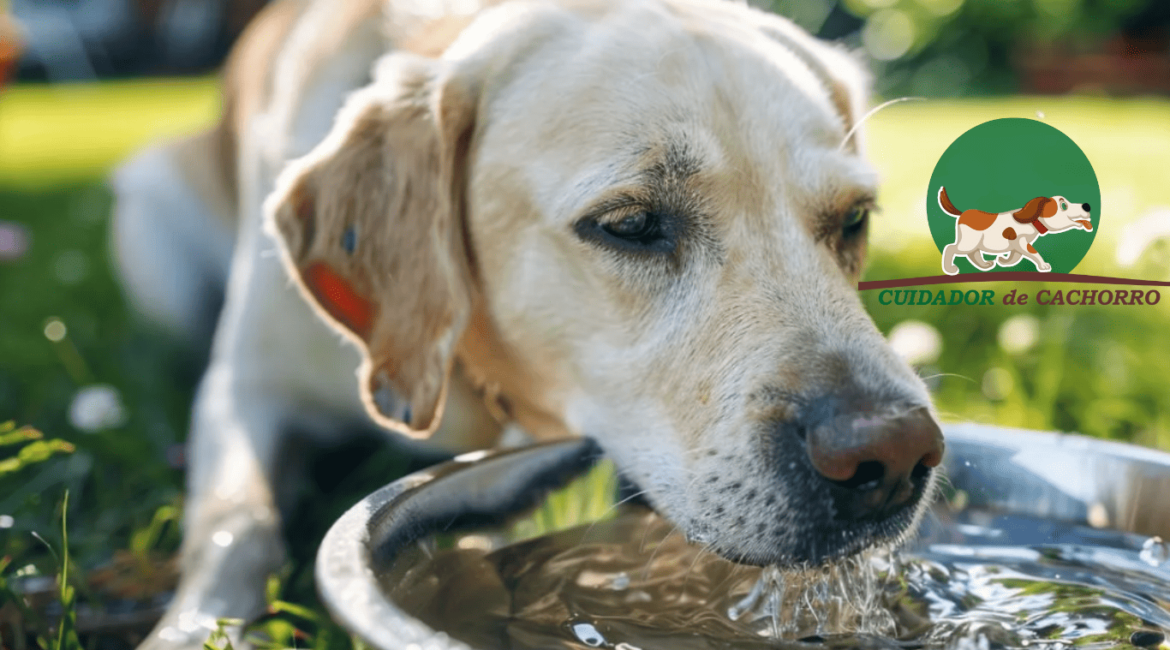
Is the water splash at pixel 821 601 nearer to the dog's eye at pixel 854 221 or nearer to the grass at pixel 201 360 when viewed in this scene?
the grass at pixel 201 360

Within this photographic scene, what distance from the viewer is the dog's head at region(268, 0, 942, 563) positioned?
6.50ft

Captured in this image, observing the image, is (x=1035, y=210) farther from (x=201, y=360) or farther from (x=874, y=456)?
(x=201, y=360)

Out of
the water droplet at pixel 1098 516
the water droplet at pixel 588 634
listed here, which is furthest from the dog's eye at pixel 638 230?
the water droplet at pixel 1098 516

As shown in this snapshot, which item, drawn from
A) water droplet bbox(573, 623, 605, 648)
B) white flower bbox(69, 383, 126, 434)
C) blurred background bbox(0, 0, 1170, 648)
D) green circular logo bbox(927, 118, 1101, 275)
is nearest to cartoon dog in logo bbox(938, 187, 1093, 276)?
green circular logo bbox(927, 118, 1101, 275)

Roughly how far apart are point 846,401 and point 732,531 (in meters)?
0.32

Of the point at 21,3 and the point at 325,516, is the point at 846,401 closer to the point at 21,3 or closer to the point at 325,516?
the point at 325,516

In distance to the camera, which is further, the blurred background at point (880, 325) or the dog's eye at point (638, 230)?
the blurred background at point (880, 325)

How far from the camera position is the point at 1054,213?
2.11 meters

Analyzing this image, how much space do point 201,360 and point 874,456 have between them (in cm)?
322

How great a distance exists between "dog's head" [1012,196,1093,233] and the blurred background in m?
0.19

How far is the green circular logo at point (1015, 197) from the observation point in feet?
6.81

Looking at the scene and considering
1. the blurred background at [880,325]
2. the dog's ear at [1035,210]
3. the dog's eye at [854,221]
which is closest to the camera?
the dog's ear at [1035,210]

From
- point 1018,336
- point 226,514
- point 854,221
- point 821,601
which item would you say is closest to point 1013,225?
point 854,221

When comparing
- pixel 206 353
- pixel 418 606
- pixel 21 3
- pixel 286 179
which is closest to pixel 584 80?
pixel 286 179
